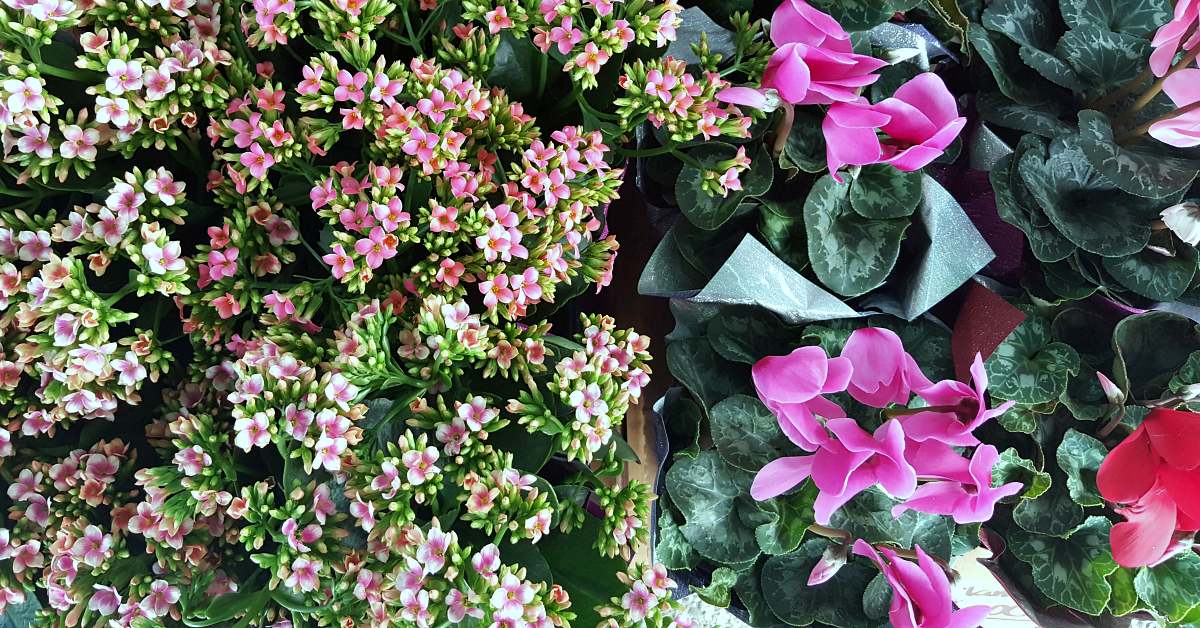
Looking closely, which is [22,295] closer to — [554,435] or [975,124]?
[554,435]

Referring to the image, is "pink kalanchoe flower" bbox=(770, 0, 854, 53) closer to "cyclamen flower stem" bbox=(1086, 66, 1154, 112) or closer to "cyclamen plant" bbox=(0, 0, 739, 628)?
"cyclamen plant" bbox=(0, 0, 739, 628)

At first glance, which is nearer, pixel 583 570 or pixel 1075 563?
pixel 583 570

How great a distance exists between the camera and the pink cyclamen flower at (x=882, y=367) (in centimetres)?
55

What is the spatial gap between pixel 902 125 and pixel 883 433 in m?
0.22

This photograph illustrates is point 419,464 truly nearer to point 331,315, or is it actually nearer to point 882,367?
point 331,315

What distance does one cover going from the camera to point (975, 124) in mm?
684

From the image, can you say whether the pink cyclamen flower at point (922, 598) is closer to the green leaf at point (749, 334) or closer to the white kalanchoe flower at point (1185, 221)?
the green leaf at point (749, 334)

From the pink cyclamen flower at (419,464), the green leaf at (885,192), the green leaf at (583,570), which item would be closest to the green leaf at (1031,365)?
the green leaf at (885,192)

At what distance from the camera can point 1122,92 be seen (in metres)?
0.63

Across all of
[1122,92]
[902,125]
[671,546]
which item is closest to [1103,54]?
[1122,92]

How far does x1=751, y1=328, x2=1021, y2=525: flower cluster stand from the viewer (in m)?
0.50

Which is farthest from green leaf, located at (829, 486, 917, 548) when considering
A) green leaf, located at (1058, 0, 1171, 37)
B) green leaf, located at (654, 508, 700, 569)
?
green leaf, located at (1058, 0, 1171, 37)

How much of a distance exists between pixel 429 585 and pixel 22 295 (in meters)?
0.34

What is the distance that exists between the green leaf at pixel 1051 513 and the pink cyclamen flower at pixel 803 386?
0.26 m
